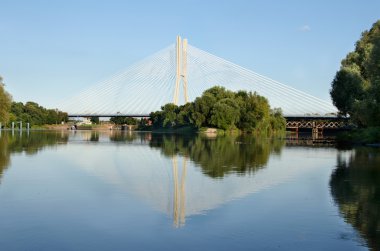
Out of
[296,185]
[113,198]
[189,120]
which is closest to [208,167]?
[296,185]

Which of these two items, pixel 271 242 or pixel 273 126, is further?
pixel 273 126

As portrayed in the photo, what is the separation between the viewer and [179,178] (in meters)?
16.2

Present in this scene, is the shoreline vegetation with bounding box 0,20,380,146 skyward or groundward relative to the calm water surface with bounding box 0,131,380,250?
skyward

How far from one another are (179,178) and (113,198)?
4337 millimetres

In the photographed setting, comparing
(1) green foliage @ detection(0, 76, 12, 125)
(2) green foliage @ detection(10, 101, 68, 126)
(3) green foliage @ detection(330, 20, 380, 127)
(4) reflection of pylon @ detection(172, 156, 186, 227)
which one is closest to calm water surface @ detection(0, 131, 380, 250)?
(4) reflection of pylon @ detection(172, 156, 186, 227)

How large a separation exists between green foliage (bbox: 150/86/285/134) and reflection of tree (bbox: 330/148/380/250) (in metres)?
62.6

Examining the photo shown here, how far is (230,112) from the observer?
8288 centimetres

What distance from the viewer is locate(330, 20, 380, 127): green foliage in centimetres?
3797

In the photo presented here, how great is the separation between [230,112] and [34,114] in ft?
231

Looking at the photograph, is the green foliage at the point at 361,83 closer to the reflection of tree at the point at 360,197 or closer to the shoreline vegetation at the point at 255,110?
the shoreline vegetation at the point at 255,110

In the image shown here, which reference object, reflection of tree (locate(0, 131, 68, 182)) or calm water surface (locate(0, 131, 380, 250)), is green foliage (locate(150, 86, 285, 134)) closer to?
reflection of tree (locate(0, 131, 68, 182))

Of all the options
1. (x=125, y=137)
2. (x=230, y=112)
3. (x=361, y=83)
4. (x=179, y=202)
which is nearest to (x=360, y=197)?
(x=179, y=202)

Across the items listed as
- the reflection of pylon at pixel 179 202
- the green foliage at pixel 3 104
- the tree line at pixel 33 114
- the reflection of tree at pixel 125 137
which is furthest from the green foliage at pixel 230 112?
the reflection of pylon at pixel 179 202

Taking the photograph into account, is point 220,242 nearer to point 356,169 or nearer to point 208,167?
point 208,167
